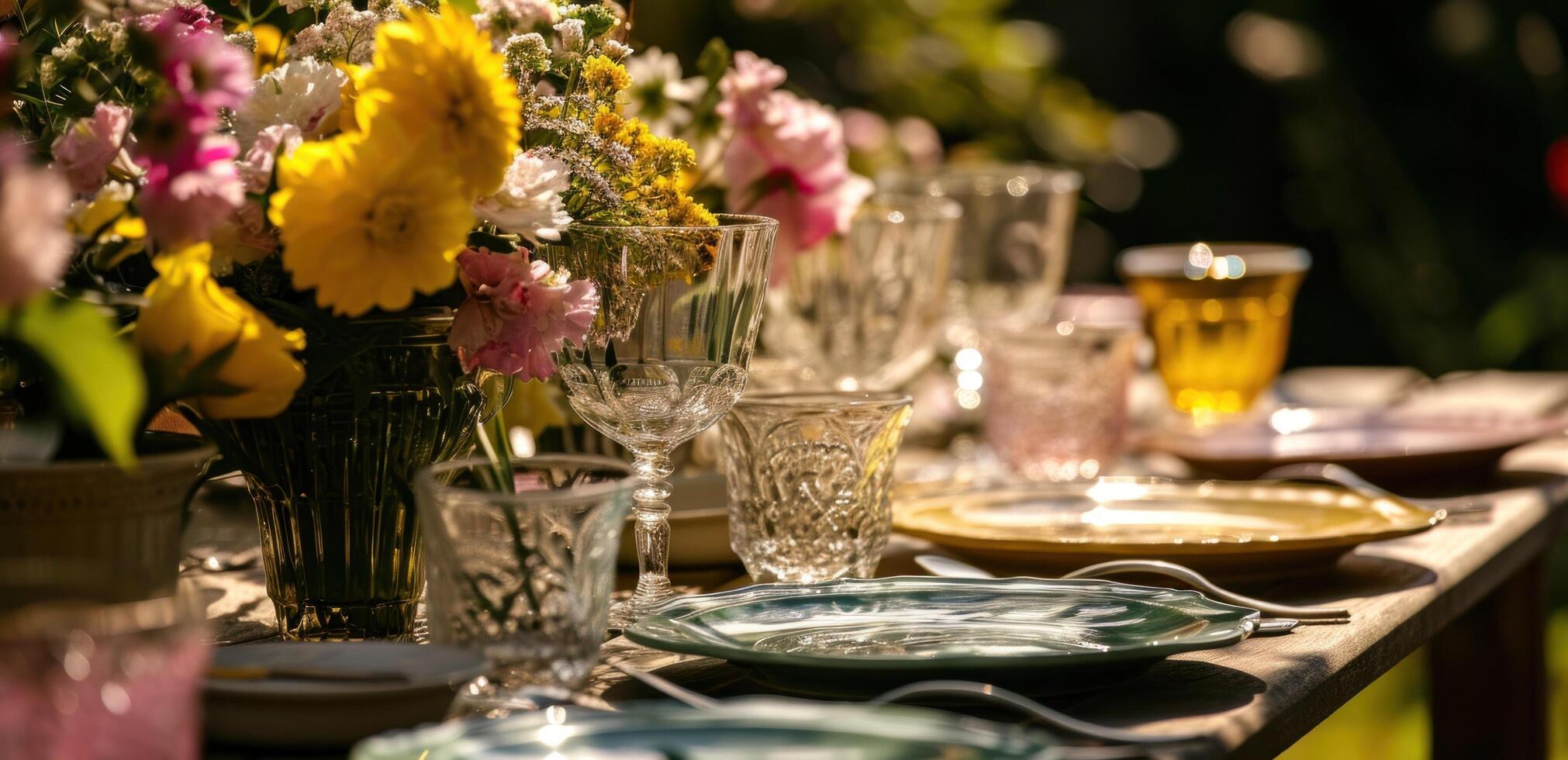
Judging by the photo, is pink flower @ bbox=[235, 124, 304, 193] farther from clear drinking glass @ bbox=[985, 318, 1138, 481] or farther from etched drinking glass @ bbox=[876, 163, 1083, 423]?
etched drinking glass @ bbox=[876, 163, 1083, 423]

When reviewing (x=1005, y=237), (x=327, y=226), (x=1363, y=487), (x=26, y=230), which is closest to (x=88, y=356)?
(x=26, y=230)

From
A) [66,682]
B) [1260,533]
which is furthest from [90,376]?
[1260,533]

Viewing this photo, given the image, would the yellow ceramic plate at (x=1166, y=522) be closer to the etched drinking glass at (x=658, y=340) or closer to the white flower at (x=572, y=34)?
the etched drinking glass at (x=658, y=340)

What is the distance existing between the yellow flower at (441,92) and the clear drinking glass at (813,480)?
0.34m

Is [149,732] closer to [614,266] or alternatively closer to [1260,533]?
[614,266]

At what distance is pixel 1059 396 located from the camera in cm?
148

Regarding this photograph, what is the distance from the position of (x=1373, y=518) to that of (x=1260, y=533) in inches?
3.7

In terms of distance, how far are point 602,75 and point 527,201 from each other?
15cm

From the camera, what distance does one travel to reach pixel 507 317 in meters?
0.82

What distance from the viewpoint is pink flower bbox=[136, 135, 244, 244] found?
0.66 metres

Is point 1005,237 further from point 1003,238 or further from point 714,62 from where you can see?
point 714,62

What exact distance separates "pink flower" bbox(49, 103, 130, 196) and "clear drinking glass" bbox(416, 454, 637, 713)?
20 cm

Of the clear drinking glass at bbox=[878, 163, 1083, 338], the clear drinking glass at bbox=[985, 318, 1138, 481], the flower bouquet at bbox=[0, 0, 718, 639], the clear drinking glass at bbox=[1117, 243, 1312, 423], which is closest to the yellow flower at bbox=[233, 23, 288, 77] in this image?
the flower bouquet at bbox=[0, 0, 718, 639]

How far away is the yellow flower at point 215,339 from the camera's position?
0.67m
